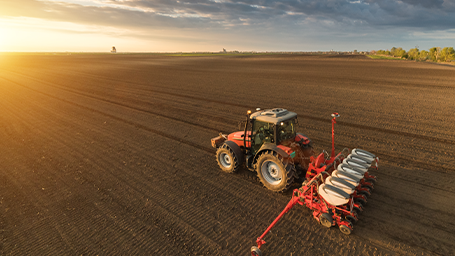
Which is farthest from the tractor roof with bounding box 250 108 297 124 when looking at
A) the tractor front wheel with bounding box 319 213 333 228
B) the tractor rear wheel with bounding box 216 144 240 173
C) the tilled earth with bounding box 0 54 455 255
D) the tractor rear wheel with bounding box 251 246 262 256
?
the tractor rear wheel with bounding box 251 246 262 256

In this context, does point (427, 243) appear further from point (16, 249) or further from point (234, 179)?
point (16, 249)

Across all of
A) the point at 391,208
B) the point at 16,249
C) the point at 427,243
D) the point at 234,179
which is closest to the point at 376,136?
the point at 391,208

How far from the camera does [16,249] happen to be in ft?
16.2

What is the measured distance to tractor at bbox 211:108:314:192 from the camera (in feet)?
19.7

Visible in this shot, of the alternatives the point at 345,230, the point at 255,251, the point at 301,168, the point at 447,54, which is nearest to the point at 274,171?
the point at 301,168

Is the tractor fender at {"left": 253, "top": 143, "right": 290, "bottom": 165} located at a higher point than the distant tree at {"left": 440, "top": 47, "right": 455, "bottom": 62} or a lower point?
lower

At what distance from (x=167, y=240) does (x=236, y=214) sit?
1.82 meters

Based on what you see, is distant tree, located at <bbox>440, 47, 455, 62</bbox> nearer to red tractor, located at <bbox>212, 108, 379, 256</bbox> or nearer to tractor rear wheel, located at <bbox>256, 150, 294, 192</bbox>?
red tractor, located at <bbox>212, 108, 379, 256</bbox>

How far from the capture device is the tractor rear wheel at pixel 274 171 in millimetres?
5930

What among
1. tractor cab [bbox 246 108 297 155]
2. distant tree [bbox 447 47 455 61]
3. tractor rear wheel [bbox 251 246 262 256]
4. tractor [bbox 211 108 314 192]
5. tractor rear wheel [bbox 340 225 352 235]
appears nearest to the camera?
tractor rear wheel [bbox 251 246 262 256]

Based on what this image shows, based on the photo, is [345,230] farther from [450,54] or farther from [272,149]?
[450,54]

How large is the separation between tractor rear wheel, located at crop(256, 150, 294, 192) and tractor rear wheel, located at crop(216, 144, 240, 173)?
96 centimetres

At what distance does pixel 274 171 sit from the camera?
21.3 ft

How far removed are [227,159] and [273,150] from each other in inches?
86.5
